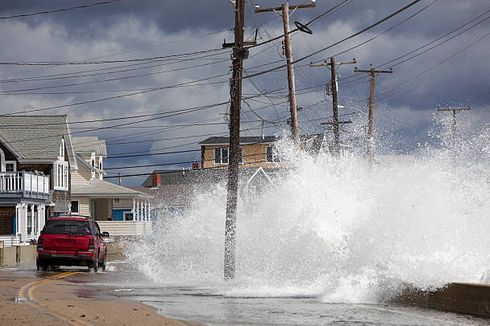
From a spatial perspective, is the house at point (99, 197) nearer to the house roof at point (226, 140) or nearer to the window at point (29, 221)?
the window at point (29, 221)

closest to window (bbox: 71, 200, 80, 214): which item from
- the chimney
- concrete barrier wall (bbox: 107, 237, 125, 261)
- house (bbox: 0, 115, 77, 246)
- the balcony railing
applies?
house (bbox: 0, 115, 77, 246)

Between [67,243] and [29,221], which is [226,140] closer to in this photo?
[29,221]

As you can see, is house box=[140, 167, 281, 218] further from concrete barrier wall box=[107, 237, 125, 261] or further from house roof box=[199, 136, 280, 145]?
concrete barrier wall box=[107, 237, 125, 261]

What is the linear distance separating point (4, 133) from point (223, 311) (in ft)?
159

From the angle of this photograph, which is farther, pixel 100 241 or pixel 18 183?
pixel 18 183

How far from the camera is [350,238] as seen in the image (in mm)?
22078

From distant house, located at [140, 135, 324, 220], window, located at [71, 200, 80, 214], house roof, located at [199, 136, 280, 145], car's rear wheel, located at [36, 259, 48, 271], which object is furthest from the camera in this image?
house roof, located at [199, 136, 280, 145]

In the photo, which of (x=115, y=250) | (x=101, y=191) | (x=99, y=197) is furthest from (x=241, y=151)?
(x=115, y=250)

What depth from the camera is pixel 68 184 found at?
67000 mm

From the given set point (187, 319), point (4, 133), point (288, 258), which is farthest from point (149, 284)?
point (4, 133)

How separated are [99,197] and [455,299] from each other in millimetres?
53734

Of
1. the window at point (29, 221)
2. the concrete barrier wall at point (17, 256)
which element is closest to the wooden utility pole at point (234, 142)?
the concrete barrier wall at point (17, 256)

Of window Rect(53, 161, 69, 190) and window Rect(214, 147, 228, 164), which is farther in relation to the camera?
window Rect(214, 147, 228, 164)

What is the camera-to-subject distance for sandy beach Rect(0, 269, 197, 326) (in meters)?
14.9
